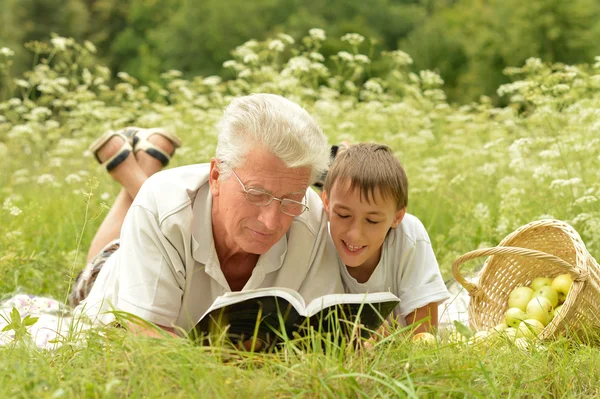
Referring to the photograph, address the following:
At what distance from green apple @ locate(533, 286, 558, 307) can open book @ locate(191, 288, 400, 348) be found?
1353 mm

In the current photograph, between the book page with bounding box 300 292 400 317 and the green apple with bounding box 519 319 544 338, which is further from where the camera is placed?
the green apple with bounding box 519 319 544 338

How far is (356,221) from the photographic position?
312 centimetres

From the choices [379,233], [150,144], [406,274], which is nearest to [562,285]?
[406,274]

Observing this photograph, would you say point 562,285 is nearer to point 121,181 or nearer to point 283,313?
point 283,313

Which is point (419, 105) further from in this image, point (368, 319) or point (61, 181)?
point (368, 319)

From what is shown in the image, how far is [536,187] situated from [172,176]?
127 inches

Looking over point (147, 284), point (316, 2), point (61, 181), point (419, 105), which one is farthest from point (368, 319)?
point (316, 2)

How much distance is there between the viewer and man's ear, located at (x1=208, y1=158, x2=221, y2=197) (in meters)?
2.96

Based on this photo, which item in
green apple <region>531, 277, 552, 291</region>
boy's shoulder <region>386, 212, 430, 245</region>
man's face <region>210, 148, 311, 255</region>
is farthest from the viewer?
green apple <region>531, 277, 552, 291</region>

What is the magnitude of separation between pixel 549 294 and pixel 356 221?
44.8 inches

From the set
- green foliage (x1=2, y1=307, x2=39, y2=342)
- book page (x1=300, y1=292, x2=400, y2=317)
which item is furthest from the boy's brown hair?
green foliage (x1=2, y1=307, x2=39, y2=342)

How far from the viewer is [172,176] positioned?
3150 mm

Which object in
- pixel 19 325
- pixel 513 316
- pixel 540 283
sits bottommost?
pixel 513 316

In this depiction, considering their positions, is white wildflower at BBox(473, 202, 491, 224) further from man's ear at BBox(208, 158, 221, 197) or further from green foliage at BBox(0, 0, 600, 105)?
green foliage at BBox(0, 0, 600, 105)
